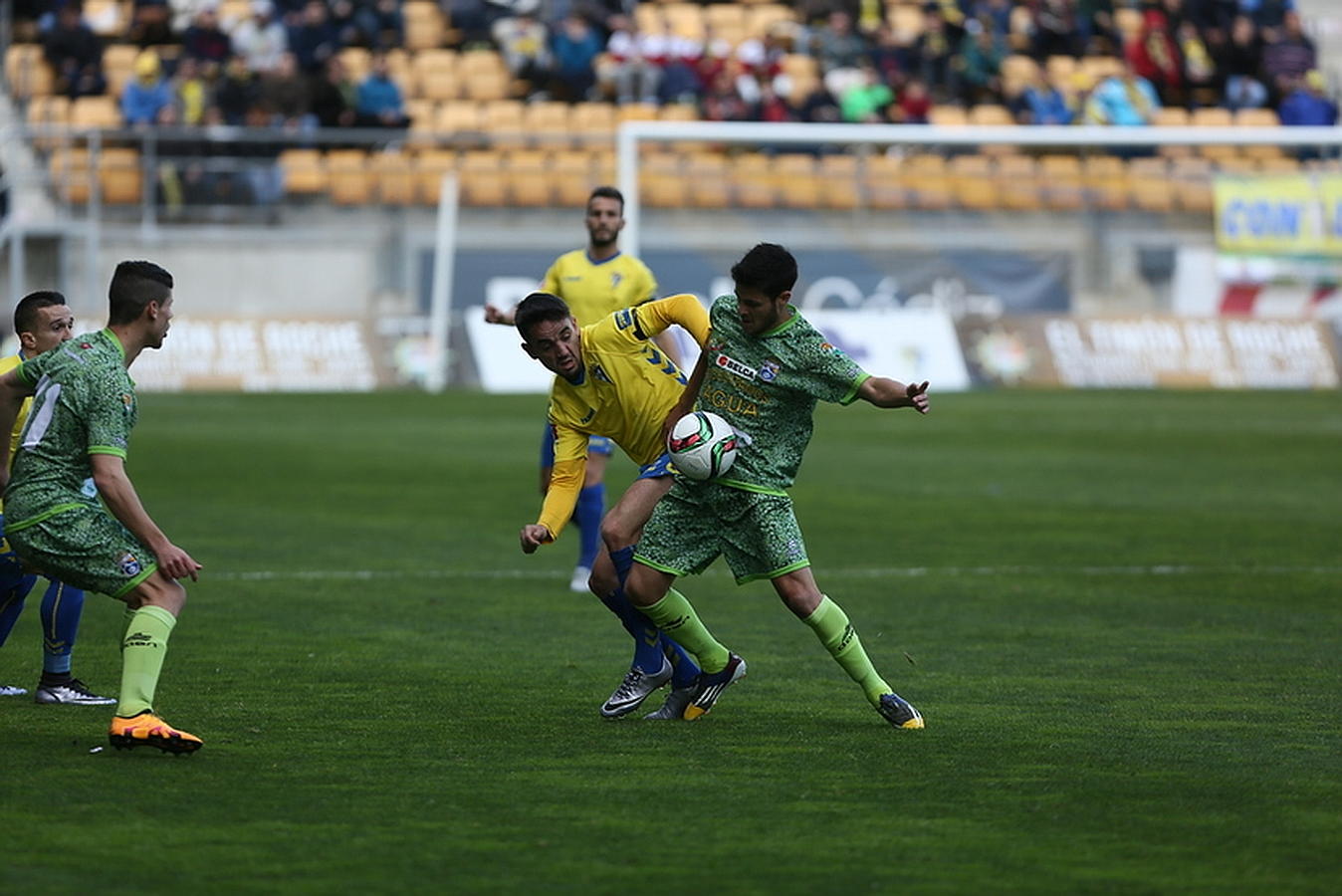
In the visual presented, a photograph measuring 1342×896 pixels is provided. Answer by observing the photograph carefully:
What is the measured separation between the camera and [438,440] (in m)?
21.0

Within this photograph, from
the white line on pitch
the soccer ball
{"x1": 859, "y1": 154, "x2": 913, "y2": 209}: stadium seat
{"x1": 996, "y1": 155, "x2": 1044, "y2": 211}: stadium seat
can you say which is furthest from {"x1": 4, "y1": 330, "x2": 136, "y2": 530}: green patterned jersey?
{"x1": 996, "y1": 155, "x2": 1044, "y2": 211}: stadium seat

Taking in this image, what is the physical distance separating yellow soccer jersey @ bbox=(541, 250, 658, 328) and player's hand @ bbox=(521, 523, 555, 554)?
16.1 feet

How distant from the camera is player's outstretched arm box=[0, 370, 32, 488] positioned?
6.98m

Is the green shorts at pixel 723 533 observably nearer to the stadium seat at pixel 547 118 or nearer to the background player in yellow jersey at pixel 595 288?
the background player in yellow jersey at pixel 595 288

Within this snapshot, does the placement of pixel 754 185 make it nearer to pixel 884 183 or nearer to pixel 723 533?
pixel 884 183

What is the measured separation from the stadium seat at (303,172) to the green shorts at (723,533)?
22046mm

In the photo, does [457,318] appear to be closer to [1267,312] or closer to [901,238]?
[901,238]

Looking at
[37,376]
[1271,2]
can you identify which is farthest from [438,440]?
[1271,2]

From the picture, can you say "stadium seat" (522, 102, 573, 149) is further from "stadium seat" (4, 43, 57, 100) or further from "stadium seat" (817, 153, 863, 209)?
"stadium seat" (4, 43, 57, 100)

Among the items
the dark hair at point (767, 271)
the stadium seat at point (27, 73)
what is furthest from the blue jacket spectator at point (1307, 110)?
the dark hair at point (767, 271)

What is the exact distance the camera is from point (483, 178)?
2927cm

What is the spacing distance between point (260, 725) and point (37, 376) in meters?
1.47

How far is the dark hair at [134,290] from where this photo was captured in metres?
6.69

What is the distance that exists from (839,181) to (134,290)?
22.9m
